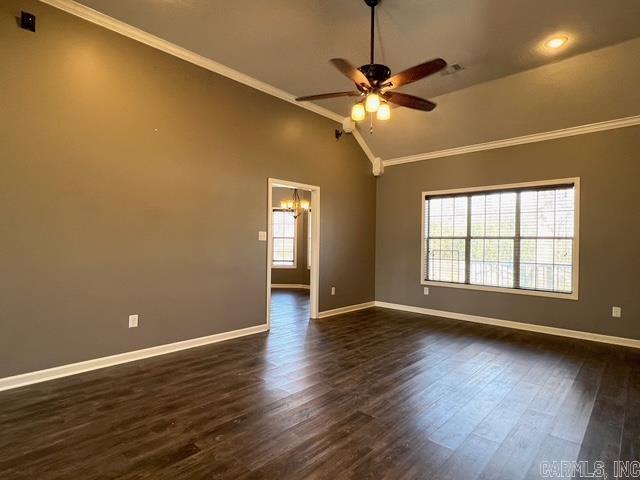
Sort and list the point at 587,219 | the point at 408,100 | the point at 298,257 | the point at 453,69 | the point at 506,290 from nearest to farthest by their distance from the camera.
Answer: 1. the point at 408,100
2. the point at 453,69
3. the point at 587,219
4. the point at 506,290
5. the point at 298,257

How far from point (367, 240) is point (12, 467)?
5586 mm

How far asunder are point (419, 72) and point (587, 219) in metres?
3.70

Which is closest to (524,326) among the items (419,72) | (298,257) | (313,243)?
(313,243)

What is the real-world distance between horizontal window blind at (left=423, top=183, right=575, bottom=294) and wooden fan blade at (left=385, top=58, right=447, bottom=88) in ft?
11.3

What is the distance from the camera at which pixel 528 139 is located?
5008 mm

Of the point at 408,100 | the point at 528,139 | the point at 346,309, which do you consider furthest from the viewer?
the point at 346,309

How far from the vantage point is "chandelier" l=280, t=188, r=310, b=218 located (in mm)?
8938

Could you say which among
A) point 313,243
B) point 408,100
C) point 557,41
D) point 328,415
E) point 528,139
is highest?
point 557,41

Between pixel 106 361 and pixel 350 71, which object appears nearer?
pixel 350 71

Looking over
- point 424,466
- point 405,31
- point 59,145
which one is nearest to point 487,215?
point 405,31

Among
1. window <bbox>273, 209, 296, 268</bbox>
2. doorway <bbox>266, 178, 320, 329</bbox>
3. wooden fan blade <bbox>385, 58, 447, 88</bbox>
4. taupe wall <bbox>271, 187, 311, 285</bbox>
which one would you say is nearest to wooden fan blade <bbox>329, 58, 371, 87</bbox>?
wooden fan blade <bbox>385, 58, 447, 88</bbox>

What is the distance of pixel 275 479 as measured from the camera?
1.79 meters

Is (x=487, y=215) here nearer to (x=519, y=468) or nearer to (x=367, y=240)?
(x=367, y=240)

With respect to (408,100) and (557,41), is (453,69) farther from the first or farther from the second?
(408,100)
